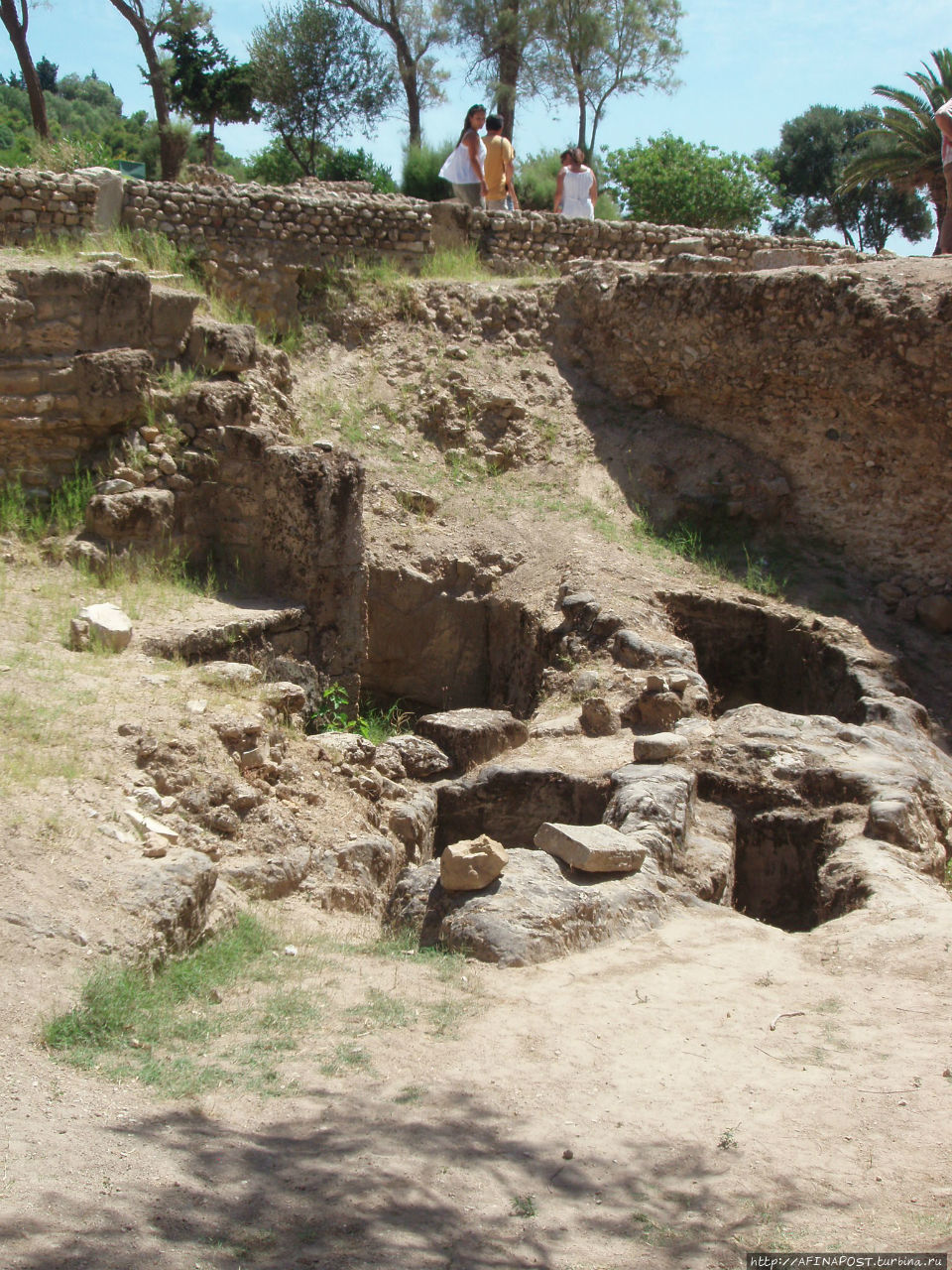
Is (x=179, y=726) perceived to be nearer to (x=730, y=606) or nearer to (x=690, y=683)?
(x=690, y=683)

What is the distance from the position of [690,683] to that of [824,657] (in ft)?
5.27

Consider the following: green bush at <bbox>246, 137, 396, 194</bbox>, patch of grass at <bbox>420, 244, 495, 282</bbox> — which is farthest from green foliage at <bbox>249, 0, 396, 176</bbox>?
patch of grass at <bbox>420, 244, 495, 282</bbox>

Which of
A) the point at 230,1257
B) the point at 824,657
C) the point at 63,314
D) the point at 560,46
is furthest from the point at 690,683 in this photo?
the point at 560,46

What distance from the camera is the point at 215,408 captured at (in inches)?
352

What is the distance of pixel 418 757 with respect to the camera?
800 cm

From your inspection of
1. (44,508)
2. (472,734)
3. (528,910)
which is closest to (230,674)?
(472,734)

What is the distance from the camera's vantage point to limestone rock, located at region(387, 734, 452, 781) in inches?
313

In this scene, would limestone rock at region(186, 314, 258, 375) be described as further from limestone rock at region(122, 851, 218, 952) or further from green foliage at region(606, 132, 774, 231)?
green foliage at region(606, 132, 774, 231)

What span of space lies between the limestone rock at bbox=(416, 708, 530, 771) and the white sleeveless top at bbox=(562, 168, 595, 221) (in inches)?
317

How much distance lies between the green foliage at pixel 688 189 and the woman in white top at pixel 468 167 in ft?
35.2

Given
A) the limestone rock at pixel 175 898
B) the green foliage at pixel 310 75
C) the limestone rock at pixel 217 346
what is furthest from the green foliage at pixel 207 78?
the limestone rock at pixel 175 898

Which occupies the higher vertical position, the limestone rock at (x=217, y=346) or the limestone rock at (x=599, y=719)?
the limestone rock at (x=217, y=346)

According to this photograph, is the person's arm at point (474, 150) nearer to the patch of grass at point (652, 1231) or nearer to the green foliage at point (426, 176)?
the green foliage at point (426, 176)

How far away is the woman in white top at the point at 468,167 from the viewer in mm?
13766
